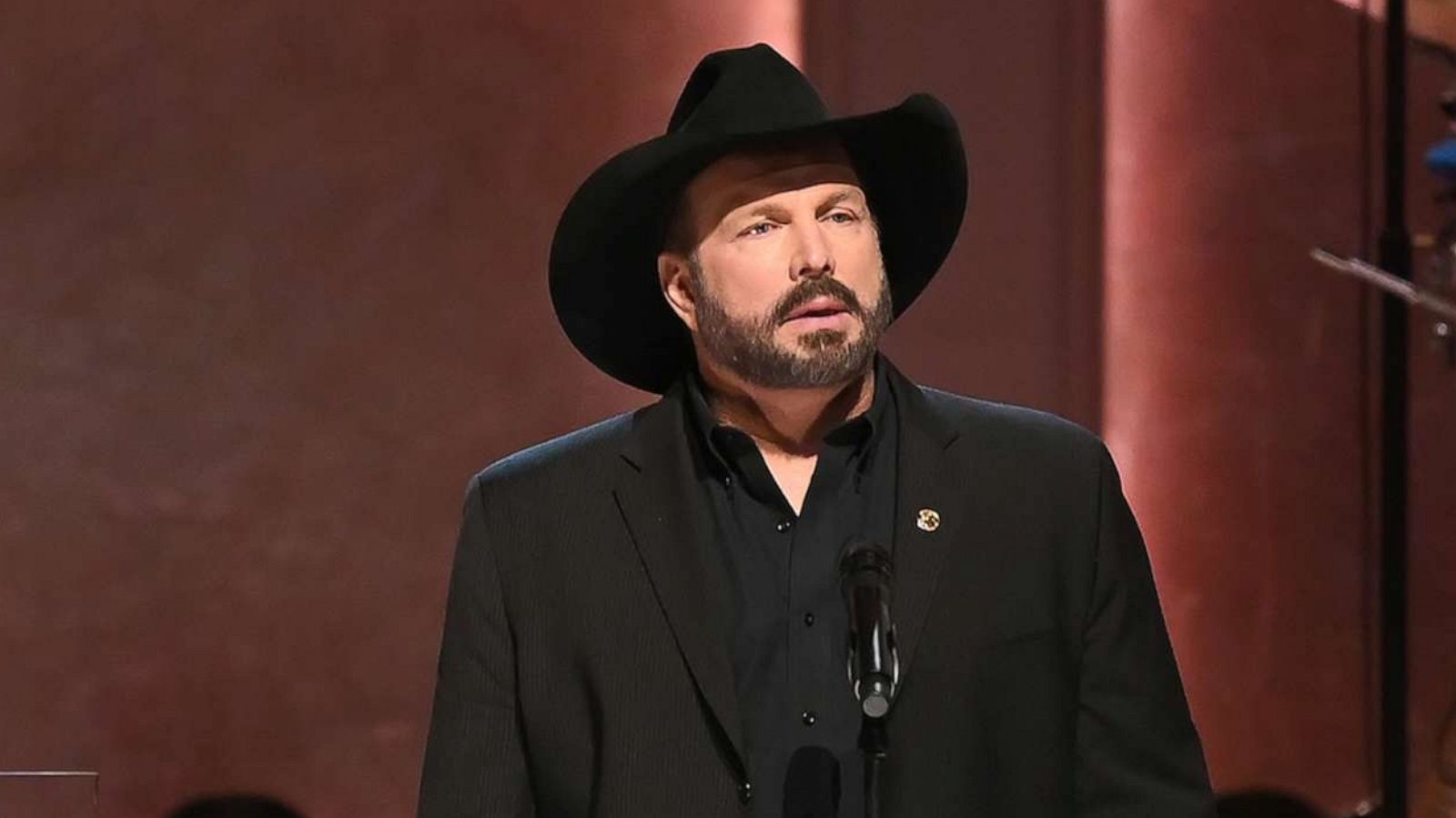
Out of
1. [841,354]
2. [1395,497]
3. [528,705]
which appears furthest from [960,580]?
[1395,497]

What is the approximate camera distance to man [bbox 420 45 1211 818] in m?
2.35

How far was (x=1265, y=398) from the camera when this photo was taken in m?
4.00

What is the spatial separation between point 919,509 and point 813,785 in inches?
12.6

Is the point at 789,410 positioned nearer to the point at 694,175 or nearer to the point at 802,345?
the point at 802,345

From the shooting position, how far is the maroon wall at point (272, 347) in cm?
362

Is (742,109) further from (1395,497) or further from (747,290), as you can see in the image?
(1395,497)

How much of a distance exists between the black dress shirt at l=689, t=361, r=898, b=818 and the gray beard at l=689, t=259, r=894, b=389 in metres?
0.10

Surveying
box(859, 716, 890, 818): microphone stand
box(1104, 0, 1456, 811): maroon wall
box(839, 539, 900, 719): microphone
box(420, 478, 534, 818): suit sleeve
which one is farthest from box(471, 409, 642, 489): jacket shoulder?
box(1104, 0, 1456, 811): maroon wall

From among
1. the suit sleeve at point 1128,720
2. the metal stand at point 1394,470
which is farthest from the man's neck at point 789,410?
the metal stand at point 1394,470

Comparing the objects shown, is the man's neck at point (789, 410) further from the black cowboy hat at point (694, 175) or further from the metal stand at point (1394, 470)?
the metal stand at point (1394, 470)

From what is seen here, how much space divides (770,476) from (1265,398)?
70.8 inches

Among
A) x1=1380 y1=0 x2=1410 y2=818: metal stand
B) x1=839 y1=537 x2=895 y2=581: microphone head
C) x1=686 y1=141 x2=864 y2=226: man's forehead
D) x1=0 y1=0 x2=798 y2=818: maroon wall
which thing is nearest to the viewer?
x1=839 y1=537 x2=895 y2=581: microphone head

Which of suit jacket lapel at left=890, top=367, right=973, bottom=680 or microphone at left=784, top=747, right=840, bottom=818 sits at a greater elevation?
suit jacket lapel at left=890, top=367, right=973, bottom=680

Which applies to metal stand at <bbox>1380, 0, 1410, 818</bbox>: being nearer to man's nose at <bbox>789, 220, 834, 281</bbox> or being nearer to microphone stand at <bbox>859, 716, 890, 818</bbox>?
man's nose at <bbox>789, 220, 834, 281</bbox>
